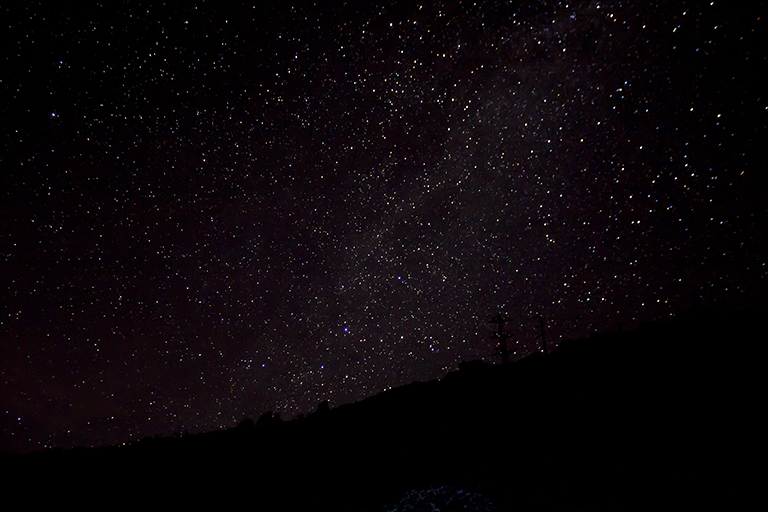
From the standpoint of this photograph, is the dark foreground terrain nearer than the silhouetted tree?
Yes

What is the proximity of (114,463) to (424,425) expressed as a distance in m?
9.96

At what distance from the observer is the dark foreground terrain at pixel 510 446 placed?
5.07 metres

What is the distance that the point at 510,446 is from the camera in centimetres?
689

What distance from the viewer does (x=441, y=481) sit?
6.71 metres

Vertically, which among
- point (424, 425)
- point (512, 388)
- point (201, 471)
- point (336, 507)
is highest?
point (512, 388)

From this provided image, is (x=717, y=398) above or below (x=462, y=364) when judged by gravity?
below

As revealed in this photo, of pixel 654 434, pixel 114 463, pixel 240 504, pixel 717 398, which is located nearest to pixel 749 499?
pixel 654 434

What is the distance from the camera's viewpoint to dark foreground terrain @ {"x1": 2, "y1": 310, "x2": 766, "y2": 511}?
16.6ft

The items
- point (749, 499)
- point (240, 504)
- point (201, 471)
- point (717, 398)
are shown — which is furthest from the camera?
point (201, 471)

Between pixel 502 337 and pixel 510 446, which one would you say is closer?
pixel 510 446

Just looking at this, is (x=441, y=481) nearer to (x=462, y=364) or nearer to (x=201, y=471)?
(x=462, y=364)

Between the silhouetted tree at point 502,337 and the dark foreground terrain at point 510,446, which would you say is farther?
the silhouetted tree at point 502,337

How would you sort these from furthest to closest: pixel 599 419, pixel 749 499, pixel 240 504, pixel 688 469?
pixel 240 504 < pixel 599 419 < pixel 688 469 < pixel 749 499

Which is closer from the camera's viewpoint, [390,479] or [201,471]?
[390,479]
